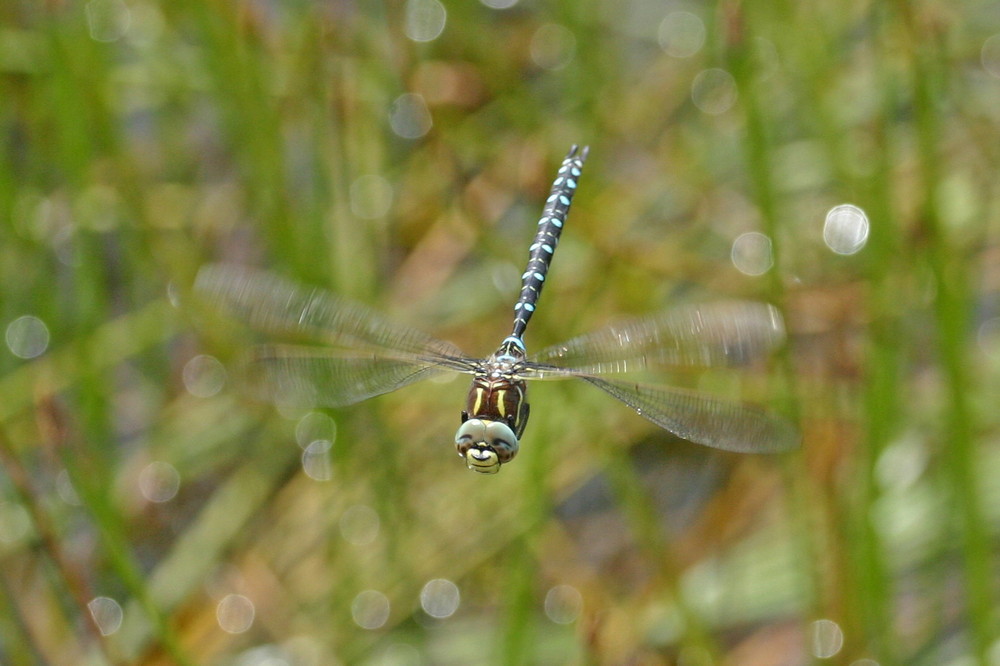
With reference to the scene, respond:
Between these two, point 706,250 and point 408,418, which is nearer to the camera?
point 408,418

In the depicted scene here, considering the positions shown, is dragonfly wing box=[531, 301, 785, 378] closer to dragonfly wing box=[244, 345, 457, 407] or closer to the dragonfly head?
the dragonfly head

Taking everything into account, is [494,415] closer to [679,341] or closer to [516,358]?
[516,358]

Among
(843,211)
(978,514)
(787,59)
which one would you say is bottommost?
(978,514)

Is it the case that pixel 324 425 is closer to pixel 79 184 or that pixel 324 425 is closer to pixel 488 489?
pixel 488 489

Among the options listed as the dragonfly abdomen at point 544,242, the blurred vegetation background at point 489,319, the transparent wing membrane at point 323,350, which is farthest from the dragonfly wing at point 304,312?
the blurred vegetation background at point 489,319

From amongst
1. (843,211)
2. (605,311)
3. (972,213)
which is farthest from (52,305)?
(972,213)

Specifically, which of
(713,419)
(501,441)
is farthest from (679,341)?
(501,441)

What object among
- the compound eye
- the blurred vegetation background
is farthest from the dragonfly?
the blurred vegetation background
